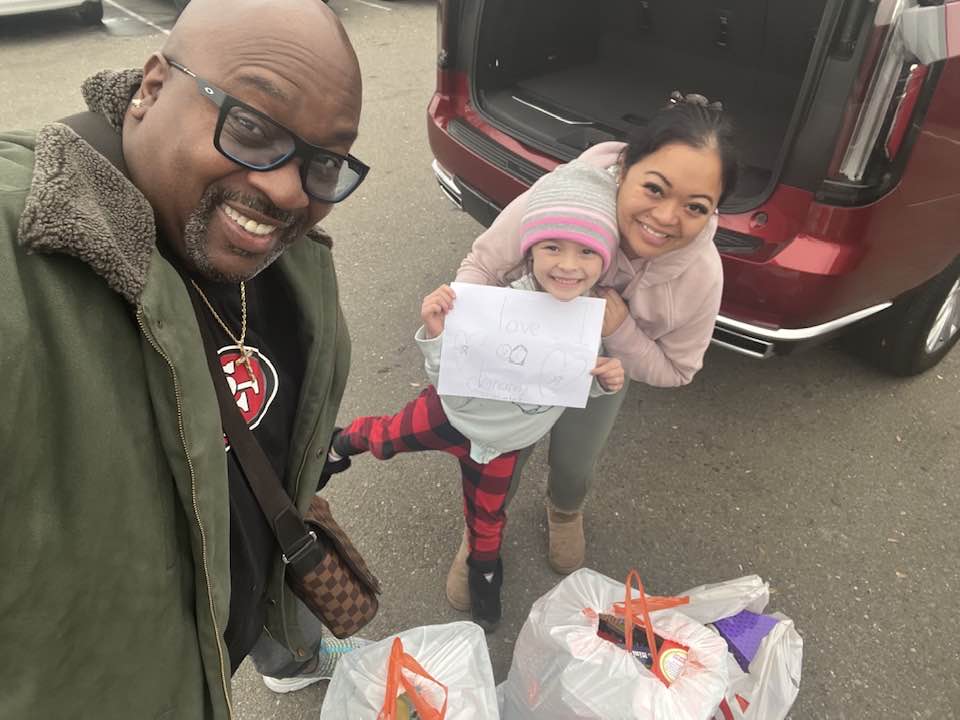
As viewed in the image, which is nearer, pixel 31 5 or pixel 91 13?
pixel 31 5

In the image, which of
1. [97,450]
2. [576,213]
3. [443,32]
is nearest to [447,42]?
[443,32]

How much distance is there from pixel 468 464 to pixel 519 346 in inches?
Result: 18.9

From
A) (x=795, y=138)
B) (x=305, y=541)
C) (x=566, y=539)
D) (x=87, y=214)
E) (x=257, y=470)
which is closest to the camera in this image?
(x=87, y=214)

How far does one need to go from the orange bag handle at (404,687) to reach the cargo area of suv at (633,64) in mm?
1856

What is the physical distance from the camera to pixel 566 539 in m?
2.16

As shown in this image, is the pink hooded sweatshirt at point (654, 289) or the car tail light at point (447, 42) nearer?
the pink hooded sweatshirt at point (654, 289)

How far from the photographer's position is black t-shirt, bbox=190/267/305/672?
1122 mm

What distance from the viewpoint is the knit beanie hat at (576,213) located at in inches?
53.5

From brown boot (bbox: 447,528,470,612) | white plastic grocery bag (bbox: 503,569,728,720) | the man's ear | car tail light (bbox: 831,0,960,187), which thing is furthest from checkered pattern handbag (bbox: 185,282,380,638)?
car tail light (bbox: 831,0,960,187)

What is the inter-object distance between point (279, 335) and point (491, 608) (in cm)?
116

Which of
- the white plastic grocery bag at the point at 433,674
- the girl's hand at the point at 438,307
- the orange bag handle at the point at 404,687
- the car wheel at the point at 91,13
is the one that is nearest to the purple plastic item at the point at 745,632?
the white plastic grocery bag at the point at 433,674

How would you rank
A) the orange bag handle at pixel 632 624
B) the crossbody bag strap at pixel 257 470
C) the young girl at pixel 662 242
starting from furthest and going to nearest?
the orange bag handle at pixel 632 624 < the young girl at pixel 662 242 < the crossbody bag strap at pixel 257 470

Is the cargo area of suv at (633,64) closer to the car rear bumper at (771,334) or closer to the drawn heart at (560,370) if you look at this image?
the car rear bumper at (771,334)

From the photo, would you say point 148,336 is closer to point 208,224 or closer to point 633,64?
point 208,224
